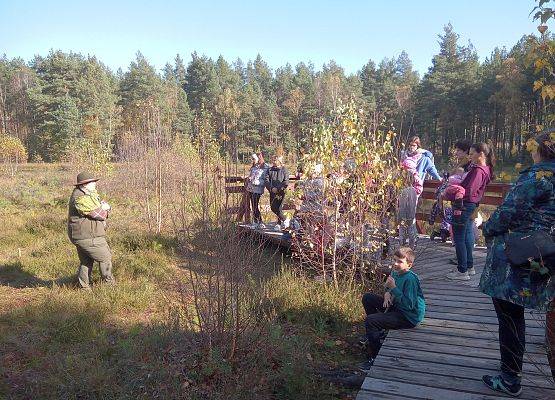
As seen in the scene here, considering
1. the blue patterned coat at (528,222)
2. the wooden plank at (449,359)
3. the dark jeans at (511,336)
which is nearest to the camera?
the blue patterned coat at (528,222)

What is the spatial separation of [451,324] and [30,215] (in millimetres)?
12201

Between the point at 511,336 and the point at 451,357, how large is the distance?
0.78m

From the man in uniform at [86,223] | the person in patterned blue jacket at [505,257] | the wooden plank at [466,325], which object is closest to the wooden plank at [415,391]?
the person in patterned blue jacket at [505,257]

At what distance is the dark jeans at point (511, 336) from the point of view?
2646 mm

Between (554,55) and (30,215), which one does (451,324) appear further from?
(30,215)

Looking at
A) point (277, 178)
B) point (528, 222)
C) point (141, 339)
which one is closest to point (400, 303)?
point (528, 222)

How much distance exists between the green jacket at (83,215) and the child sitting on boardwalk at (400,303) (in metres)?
4.31

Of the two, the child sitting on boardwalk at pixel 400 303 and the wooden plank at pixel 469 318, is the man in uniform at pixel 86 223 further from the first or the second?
the wooden plank at pixel 469 318

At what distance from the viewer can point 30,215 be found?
12195 mm

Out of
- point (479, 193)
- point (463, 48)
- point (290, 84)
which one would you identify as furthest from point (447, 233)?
point (290, 84)

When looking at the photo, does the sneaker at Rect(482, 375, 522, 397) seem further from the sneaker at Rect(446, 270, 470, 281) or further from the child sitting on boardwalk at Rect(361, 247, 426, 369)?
the sneaker at Rect(446, 270, 470, 281)

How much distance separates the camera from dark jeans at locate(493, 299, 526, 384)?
2.65m

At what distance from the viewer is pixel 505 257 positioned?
2.60 m

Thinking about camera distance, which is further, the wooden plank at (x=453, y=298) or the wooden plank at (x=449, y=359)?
the wooden plank at (x=453, y=298)
